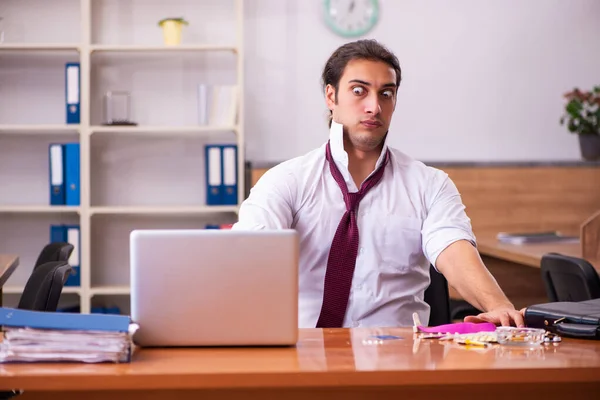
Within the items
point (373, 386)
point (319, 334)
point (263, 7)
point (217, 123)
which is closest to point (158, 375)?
point (373, 386)

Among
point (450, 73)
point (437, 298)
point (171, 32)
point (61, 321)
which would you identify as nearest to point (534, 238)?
point (450, 73)

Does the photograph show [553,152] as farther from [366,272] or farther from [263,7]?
[366,272]

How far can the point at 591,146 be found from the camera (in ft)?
16.4

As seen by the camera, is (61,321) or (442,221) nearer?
(61,321)

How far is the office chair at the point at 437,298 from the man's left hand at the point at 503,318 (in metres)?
0.63

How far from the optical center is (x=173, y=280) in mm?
1614

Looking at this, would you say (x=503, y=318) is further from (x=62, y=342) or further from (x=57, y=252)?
(x=57, y=252)

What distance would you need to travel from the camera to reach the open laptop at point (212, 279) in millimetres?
1613

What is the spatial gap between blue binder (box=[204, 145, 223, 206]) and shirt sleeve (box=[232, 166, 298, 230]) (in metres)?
2.17

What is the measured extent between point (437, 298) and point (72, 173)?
270 cm

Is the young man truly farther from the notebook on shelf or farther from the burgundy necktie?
the notebook on shelf

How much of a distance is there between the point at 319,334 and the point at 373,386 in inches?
14.1

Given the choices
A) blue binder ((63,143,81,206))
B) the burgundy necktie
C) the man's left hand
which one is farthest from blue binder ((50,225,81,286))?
the man's left hand

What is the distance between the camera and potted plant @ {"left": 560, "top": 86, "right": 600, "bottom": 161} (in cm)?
495
